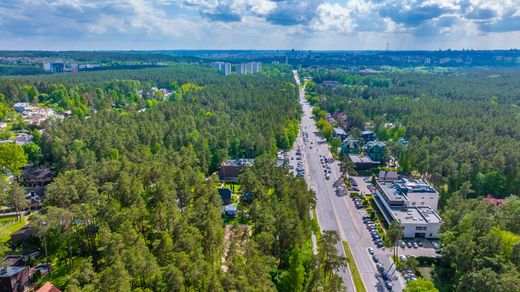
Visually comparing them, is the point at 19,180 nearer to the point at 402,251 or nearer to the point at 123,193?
the point at 123,193

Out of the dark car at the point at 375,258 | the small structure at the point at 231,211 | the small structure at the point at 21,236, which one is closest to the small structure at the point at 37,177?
the small structure at the point at 21,236

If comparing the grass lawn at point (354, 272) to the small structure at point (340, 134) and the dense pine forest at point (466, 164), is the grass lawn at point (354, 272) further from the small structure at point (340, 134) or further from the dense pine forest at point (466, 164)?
the small structure at point (340, 134)

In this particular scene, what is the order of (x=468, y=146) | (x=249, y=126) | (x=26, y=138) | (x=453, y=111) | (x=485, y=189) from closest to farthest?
(x=485, y=189) < (x=468, y=146) < (x=26, y=138) < (x=249, y=126) < (x=453, y=111)

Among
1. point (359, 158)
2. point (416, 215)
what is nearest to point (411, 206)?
point (416, 215)

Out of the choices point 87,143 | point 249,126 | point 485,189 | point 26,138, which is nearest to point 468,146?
point 485,189

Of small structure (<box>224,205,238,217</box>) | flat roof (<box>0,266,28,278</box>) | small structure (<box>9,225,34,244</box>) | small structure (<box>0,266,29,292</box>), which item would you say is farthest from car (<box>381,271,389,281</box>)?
small structure (<box>9,225,34,244</box>)

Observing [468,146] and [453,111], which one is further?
[453,111]
